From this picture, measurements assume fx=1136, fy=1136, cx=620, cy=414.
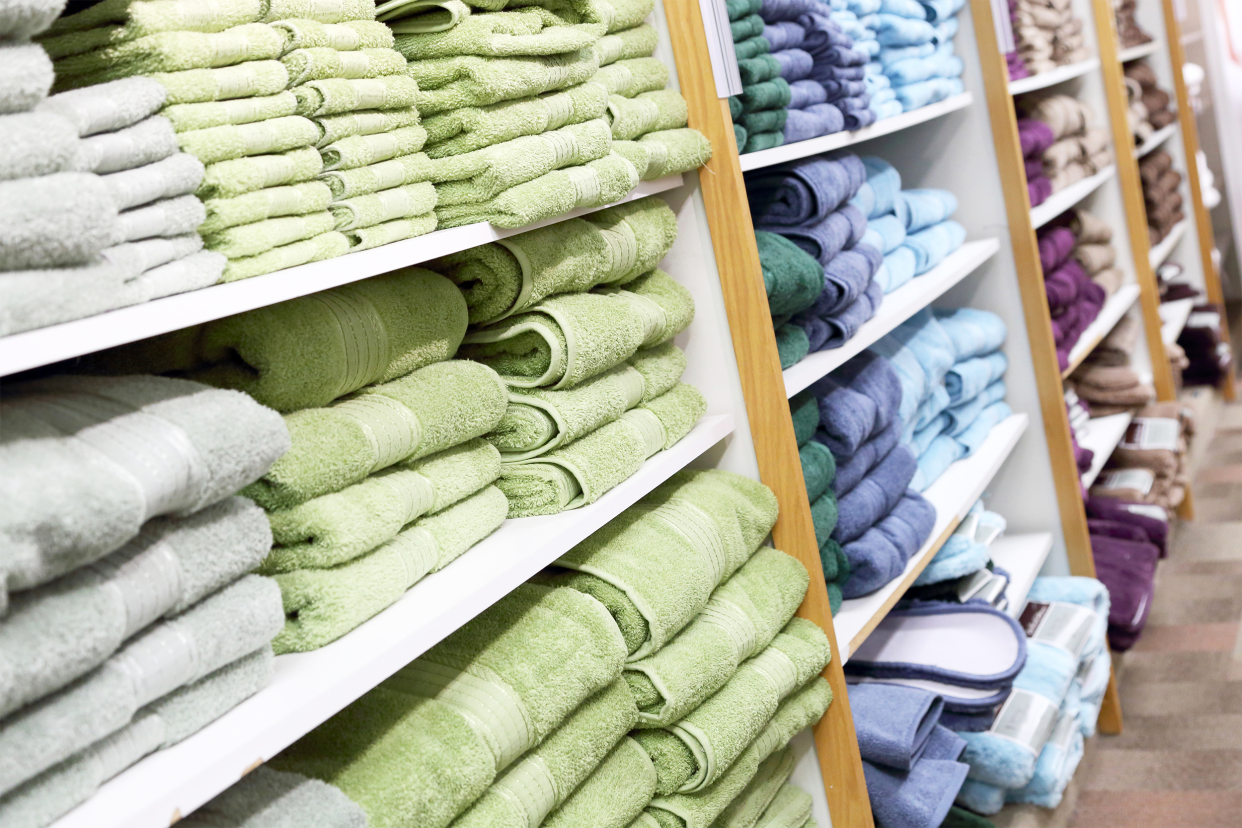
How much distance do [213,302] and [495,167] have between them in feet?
1.21

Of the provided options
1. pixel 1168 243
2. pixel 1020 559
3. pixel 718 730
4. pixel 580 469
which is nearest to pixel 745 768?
pixel 718 730

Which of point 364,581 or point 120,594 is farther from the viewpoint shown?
point 364,581

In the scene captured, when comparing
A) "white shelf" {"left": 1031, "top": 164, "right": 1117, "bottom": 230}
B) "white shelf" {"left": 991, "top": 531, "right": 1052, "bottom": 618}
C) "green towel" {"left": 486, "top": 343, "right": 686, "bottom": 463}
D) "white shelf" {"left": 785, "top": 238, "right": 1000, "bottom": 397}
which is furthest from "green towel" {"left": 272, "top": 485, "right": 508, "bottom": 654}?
"white shelf" {"left": 1031, "top": 164, "right": 1117, "bottom": 230}

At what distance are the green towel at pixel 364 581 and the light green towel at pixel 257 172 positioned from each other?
29 centimetres

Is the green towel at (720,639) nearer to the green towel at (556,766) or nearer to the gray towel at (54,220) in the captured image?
the green towel at (556,766)

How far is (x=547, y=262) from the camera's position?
114cm

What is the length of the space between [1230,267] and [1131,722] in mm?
3265

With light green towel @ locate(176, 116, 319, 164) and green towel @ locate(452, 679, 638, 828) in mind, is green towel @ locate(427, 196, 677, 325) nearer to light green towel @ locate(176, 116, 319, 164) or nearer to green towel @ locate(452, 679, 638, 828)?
light green towel @ locate(176, 116, 319, 164)

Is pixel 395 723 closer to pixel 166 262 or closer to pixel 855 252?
pixel 166 262

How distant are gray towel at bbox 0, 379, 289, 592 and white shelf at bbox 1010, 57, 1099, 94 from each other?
6.34 ft

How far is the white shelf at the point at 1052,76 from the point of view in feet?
7.67

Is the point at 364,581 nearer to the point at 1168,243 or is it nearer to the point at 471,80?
the point at 471,80

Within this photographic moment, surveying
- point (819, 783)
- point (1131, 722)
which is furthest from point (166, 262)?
point (1131, 722)

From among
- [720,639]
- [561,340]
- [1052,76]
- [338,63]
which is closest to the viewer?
[338,63]
